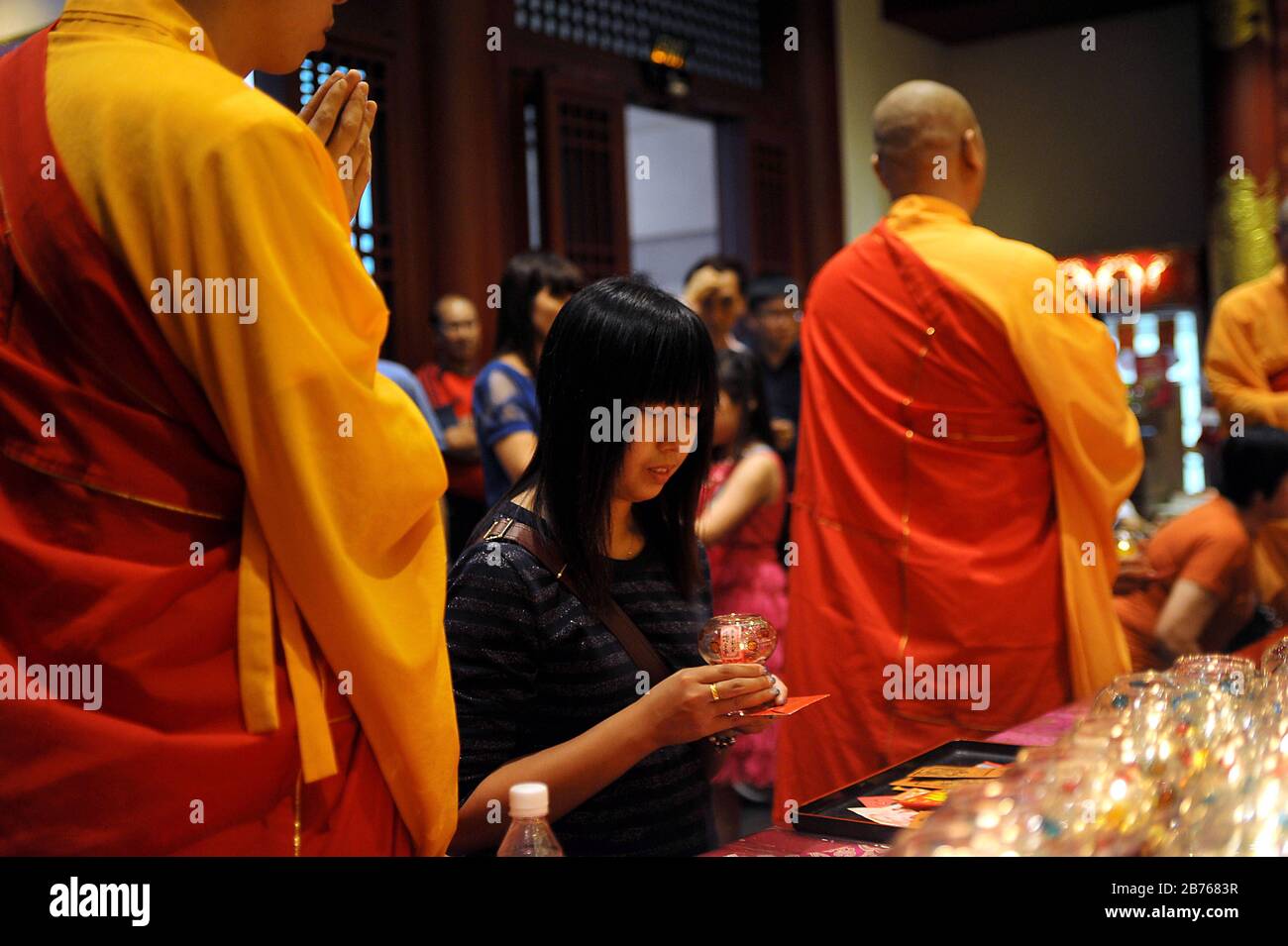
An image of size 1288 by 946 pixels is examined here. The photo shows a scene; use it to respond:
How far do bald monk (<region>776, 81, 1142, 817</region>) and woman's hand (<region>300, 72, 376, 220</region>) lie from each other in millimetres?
1416

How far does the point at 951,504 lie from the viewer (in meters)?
2.48

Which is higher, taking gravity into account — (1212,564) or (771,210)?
(771,210)

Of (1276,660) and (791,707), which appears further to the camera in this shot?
(1276,660)

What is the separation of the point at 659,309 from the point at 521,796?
72 cm

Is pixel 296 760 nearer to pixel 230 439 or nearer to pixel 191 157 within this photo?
pixel 230 439

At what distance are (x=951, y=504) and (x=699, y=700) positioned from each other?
1210mm

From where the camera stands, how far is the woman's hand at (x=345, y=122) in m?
1.28

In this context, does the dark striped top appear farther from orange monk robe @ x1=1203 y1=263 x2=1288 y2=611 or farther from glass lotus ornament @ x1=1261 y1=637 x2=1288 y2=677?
orange monk robe @ x1=1203 y1=263 x2=1288 y2=611

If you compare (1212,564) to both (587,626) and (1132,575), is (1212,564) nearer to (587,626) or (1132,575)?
(1132,575)

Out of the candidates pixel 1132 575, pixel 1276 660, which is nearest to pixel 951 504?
pixel 1132 575

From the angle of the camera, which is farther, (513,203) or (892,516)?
(513,203)

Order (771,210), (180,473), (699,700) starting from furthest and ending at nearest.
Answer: (771,210)
(699,700)
(180,473)
